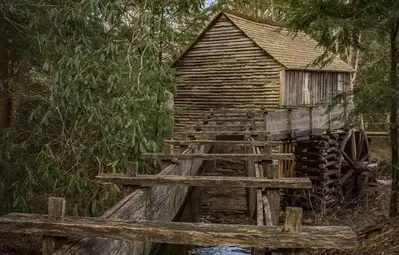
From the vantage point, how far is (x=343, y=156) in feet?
59.7

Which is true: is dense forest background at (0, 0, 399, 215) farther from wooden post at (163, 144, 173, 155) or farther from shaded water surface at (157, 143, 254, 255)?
shaded water surface at (157, 143, 254, 255)

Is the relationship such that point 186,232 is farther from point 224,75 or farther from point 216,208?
point 224,75

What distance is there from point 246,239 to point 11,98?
9845 millimetres

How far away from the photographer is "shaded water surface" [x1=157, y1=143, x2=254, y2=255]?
8195 mm

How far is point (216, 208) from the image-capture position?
1176cm

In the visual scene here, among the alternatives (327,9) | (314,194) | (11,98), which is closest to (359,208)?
(314,194)

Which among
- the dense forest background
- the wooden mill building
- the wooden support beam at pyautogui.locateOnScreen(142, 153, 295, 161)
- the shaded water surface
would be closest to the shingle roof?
the wooden mill building

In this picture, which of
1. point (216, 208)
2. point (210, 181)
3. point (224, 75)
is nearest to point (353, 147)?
point (224, 75)

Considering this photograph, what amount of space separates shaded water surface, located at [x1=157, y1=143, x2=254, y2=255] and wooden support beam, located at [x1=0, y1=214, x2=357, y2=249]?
3.62m

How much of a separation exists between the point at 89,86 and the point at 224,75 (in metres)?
14.9

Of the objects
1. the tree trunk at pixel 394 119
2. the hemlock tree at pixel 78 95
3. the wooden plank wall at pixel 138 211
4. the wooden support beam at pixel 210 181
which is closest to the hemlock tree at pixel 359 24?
the tree trunk at pixel 394 119

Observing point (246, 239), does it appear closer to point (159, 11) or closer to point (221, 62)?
point (159, 11)

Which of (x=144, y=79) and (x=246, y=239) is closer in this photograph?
(x=246, y=239)

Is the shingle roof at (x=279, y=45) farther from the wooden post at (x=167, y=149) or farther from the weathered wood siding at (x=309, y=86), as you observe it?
the wooden post at (x=167, y=149)
